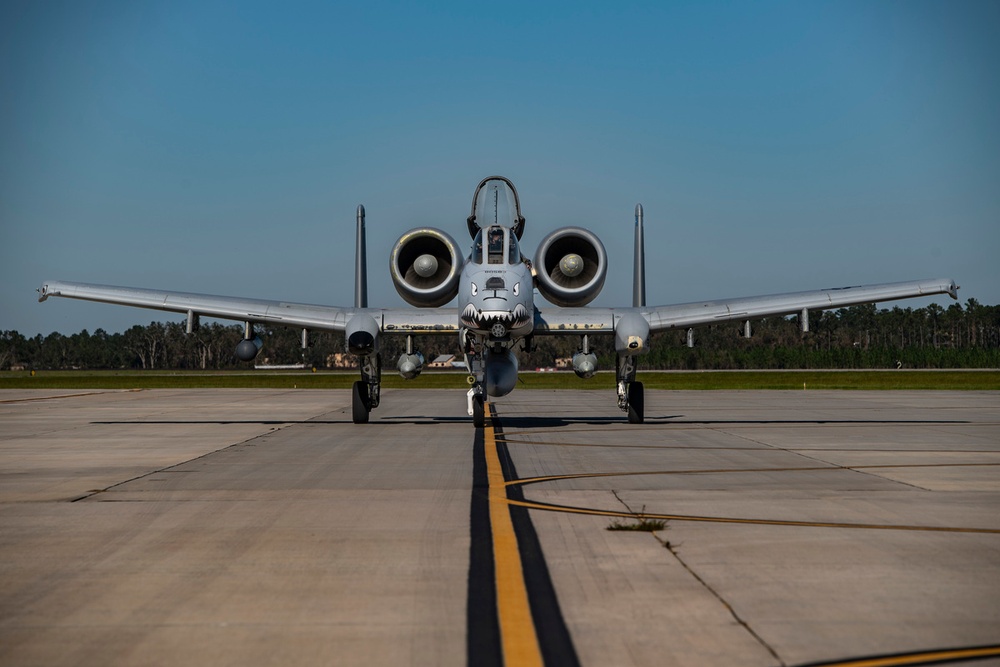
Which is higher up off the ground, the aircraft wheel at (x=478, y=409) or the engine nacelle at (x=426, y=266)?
the engine nacelle at (x=426, y=266)

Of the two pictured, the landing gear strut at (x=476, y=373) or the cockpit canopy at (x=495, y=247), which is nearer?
the cockpit canopy at (x=495, y=247)

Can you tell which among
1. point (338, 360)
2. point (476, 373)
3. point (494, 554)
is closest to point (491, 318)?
point (476, 373)

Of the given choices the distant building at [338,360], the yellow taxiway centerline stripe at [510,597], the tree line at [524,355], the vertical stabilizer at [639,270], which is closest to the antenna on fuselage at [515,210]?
the vertical stabilizer at [639,270]

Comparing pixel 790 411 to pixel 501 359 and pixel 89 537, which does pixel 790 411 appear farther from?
pixel 89 537

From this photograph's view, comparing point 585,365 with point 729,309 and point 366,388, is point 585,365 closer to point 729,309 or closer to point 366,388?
point 729,309

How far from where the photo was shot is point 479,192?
22094 mm

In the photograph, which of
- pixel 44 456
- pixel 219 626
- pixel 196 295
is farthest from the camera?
pixel 196 295

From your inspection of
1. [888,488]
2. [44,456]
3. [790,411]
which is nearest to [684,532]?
[888,488]

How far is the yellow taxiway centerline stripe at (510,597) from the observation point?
5.31 m

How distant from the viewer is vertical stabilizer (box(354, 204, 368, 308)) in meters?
26.0

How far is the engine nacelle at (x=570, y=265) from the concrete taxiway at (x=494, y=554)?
6.16 metres

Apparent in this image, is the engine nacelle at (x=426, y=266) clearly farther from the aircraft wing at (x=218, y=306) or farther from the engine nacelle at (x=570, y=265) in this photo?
the engine nacelle at (x=570, y=265)

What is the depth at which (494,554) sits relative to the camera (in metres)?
7.98

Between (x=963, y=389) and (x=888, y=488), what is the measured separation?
41.8 meters
